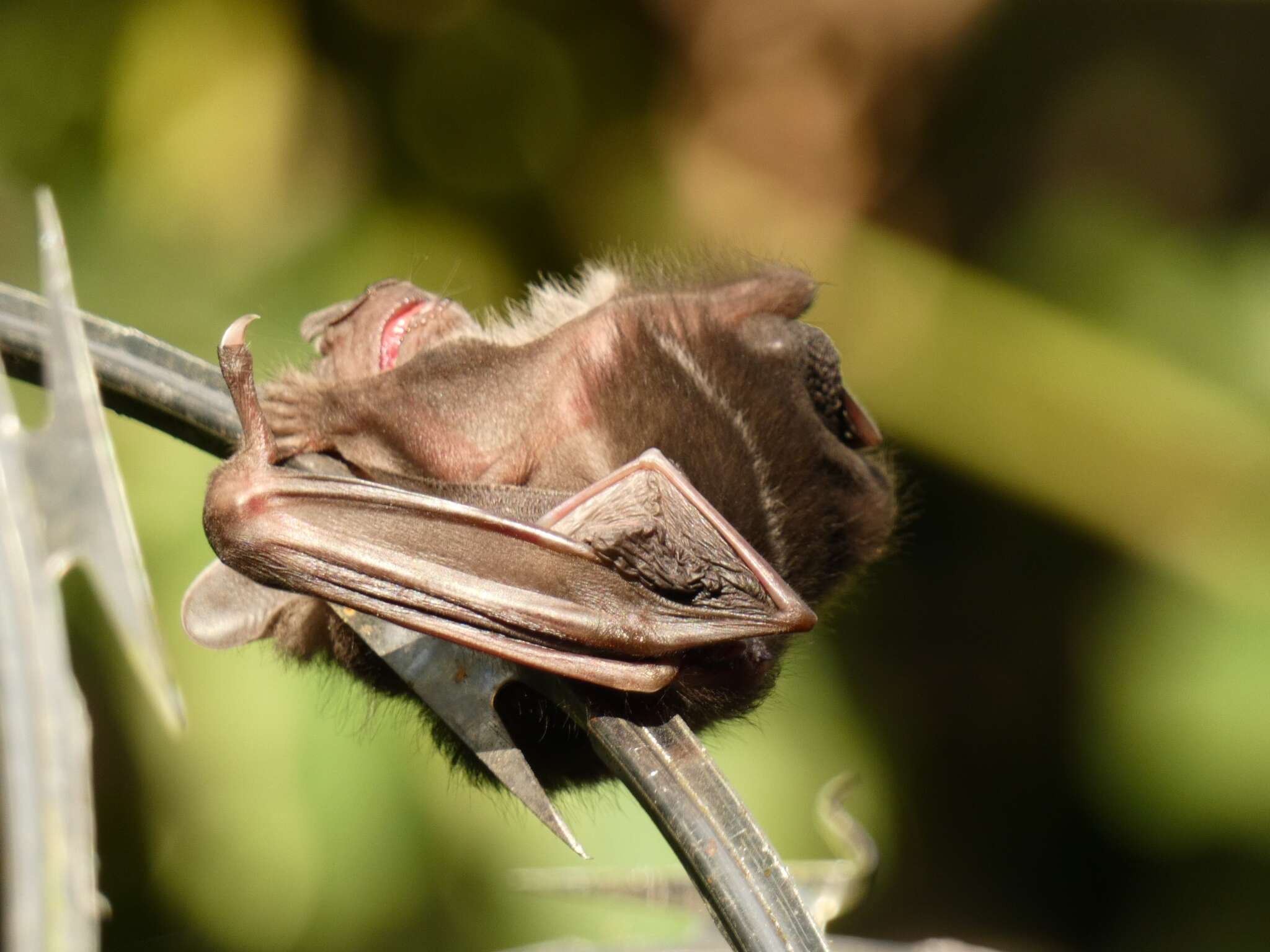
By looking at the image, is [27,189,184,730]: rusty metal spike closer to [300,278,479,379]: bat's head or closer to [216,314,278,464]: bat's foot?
[216,314,278,464]: bat's foot

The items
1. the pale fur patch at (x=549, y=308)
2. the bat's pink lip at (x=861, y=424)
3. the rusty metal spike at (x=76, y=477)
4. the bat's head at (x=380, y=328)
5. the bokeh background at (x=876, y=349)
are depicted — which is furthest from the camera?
the bokeh background at (x=876, y=349)

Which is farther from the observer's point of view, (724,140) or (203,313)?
(724,140)

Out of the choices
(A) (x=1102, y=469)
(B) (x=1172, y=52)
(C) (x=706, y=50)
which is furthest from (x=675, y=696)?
(B) (x=1172, y=52)

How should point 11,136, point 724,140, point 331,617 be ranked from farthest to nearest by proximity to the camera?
1. point 724,140
2. point 11,136
3. point 331,617

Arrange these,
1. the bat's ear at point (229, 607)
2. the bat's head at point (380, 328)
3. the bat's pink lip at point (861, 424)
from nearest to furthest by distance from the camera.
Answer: the bat's ear at point (229, 607)
the bat's head at point (380, 328)
the bat's pink lip at point (861, 424)

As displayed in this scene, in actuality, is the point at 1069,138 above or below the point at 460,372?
above

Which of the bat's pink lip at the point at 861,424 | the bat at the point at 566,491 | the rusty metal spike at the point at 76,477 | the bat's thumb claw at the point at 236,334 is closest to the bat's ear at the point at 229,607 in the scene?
the bat at the point at 566,491

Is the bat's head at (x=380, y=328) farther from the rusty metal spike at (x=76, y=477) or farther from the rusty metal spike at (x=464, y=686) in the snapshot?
the rusty metal spike at (x=76, y=477)

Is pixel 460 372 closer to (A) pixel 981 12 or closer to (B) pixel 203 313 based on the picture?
(B) pixel 203 313
